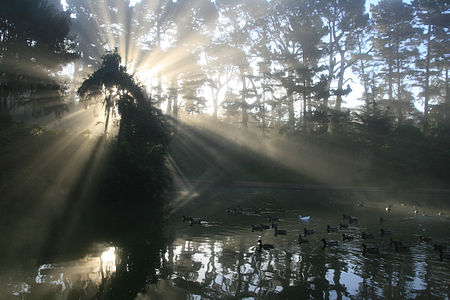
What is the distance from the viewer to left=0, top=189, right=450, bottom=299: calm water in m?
8.40

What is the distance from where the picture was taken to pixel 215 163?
42.2m

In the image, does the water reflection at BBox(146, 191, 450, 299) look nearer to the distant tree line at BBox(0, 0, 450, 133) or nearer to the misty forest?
the misty forest

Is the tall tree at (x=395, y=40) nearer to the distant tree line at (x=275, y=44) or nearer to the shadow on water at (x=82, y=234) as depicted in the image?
the distant tree line at (x=275, y=44)

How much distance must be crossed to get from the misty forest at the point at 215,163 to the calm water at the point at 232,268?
0.07 m

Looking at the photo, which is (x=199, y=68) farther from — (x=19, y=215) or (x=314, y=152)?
(x=19, y=215)

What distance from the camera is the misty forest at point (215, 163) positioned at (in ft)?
32.7

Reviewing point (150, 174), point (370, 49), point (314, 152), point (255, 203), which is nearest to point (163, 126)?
point (150, 174)

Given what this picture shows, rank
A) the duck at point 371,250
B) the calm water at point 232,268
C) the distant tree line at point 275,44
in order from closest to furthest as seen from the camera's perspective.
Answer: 1. the calm water at point 232,268
2. the duck at point 371,250
3. the distant tree line at point 275,44

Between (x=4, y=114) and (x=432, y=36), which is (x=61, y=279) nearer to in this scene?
(x=4, y=114)

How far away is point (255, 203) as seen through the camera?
26.4m

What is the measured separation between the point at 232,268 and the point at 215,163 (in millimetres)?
32007

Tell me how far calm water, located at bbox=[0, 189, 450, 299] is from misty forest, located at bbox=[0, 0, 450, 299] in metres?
0.07

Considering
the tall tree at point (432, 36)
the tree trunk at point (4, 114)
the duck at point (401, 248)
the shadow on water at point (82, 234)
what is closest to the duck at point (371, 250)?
the duck at point (401, 248)

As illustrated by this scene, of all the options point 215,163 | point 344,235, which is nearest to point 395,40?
point 215,163
